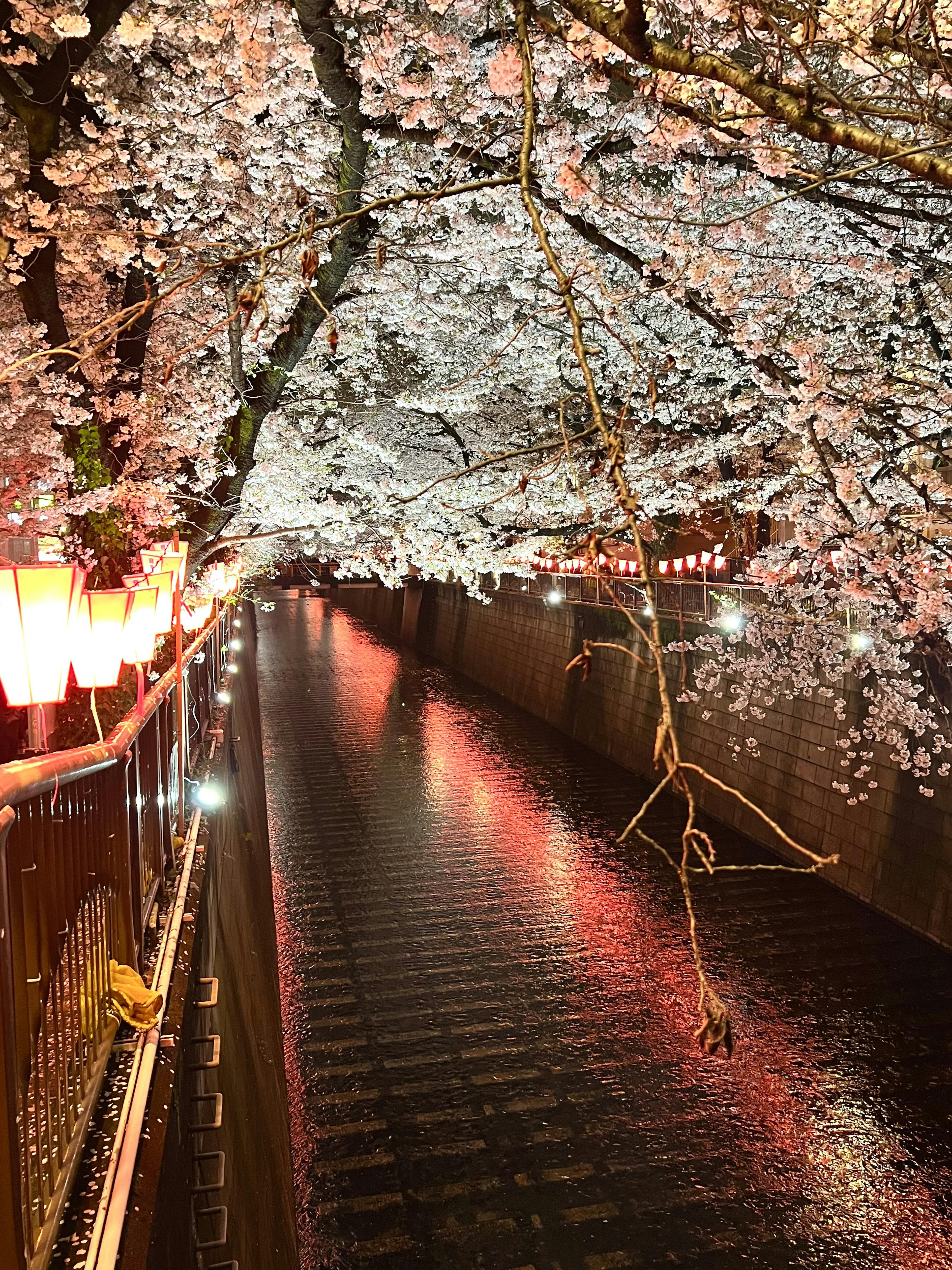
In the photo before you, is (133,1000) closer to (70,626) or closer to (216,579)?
(70,626)

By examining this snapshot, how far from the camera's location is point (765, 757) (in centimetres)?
1389

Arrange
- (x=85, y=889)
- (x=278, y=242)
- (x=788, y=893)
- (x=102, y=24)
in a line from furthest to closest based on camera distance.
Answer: (x=788, y=893) → (x=102, y=24) → (x=278, y=242) → (x=85, y=889)

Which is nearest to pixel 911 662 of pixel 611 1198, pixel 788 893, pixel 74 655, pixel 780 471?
pixel 788 893

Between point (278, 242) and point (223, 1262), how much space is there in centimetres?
405

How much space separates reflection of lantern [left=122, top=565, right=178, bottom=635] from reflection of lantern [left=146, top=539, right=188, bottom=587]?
0.10 m

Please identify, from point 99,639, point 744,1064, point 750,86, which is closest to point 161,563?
point 99,639

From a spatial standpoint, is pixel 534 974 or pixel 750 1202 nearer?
pixel 750 1202

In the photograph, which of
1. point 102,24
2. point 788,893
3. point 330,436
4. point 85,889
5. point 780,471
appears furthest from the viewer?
point 330,436

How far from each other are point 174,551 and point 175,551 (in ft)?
0.23

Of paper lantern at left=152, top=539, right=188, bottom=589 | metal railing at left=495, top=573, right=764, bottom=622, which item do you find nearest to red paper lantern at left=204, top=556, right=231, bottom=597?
paper lantern at left=152, top=539, right=188, bottom=589

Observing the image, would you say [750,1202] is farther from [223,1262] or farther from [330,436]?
[330,436]

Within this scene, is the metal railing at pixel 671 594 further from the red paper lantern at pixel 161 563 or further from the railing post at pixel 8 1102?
the railing post at pixel 8 1102

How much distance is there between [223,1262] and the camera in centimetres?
355

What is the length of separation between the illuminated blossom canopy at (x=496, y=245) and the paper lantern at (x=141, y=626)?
148cm
